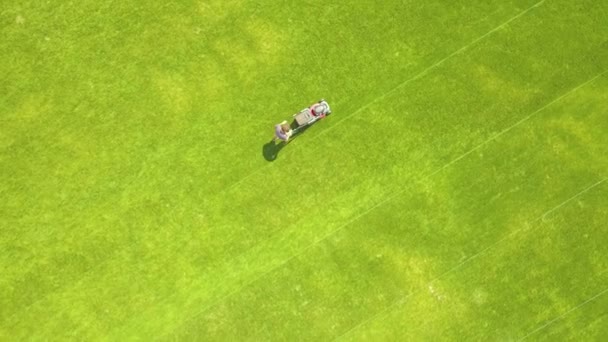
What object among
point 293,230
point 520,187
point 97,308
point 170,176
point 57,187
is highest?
point 57,187

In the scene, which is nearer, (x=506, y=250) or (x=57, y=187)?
(x=57, y=187)

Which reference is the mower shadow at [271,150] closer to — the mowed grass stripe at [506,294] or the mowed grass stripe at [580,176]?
the mowed grass stripe at [580,176]

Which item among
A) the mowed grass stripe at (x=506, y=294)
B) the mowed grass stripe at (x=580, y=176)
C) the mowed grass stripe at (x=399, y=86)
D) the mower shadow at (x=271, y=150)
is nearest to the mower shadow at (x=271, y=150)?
the mower shadow at (x=271, y=150)

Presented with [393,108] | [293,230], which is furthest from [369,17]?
[293,230]

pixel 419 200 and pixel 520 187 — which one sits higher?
pixel 419 200

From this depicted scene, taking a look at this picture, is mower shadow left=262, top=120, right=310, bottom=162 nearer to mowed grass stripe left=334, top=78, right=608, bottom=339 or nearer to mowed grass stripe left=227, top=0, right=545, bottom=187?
mowed grass stripe left=227, top=0, right=545, bottom=187

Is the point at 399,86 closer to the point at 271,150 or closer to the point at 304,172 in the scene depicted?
the point at 304,172

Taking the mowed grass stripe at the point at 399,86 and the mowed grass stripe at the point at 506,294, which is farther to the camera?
the mowed grass stripe at the point at 506,294

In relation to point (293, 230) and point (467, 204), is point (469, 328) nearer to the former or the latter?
point (467, 204)
